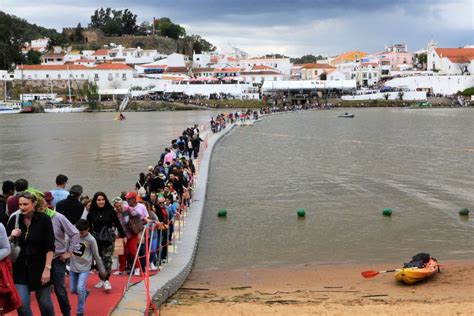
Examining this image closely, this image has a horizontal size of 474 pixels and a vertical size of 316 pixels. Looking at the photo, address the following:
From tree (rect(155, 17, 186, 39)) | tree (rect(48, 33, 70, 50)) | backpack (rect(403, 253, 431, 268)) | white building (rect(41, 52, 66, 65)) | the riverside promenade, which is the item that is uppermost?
tree (rect(155, 17, 186, 39))

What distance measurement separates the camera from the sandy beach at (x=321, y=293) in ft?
27.5

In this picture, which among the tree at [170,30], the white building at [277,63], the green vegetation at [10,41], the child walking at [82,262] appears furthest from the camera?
the tree at [170,30]

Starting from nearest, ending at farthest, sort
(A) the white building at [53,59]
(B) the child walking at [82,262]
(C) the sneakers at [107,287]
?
(B) the child walking at [82,262] → (C) the sneakers at [107,287] → (A) the white building at [53,59]

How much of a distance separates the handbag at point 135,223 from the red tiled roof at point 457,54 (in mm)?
109307

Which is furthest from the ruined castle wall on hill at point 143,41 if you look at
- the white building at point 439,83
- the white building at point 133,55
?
the white building at point 439,83

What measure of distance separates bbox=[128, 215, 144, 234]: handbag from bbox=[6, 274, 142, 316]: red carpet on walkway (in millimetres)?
718

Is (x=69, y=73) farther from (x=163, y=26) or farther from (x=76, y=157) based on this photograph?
(x=76, y=157)

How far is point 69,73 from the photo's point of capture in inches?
4232

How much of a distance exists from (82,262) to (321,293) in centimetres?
426

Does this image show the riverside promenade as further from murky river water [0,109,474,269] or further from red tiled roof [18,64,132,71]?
red tiled roof [18,64,132,71]

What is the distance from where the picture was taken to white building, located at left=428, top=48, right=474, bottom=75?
107812 millimetres

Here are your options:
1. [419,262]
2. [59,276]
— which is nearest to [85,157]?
[419,262]

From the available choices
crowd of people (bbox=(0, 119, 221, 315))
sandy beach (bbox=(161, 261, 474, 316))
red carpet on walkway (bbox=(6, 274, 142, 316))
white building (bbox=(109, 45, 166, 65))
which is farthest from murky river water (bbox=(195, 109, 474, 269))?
white building (bbox=(109, 45, 166, 65))

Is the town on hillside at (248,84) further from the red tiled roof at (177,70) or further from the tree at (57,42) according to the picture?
the tree at (57,42)
